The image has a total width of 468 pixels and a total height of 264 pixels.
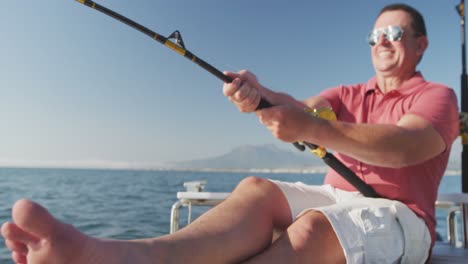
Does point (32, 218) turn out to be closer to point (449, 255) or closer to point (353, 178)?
point (353, 178)

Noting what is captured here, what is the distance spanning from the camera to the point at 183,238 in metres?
1.32

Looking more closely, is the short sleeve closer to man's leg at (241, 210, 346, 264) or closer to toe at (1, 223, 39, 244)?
man's leg at (241, 210, 346, 264)

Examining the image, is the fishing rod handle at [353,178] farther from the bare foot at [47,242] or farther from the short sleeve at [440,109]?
the bare foot at [47,242]

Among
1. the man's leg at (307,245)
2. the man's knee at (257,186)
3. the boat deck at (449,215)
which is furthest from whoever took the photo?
the boat deck at (449,215)

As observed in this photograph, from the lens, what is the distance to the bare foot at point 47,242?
103 centimetres

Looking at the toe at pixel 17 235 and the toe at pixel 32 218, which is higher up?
the toe at pixel 32 218

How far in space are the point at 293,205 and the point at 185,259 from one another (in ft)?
2.05

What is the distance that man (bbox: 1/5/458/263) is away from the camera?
44.5 inches

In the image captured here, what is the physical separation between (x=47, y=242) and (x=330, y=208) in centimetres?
94

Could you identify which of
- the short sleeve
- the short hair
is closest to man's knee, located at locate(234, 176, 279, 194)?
the short sleeve

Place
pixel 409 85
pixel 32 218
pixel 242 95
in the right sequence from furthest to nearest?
pixel 409 85
pixel 242 95
pixel 32 218

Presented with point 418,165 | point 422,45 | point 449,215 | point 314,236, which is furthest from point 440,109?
point 449,215

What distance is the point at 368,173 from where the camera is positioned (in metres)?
1.96

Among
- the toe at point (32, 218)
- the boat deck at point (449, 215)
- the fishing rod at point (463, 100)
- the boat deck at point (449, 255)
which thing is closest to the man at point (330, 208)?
the toe at point (32, 218)
